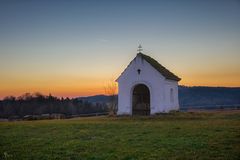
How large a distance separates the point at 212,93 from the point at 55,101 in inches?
1596

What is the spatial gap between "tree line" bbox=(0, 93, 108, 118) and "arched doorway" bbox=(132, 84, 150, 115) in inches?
1452

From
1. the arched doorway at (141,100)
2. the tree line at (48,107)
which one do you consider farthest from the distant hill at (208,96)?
the arched doorway at (141,100)

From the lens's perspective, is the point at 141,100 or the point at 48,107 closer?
the point at 141,100

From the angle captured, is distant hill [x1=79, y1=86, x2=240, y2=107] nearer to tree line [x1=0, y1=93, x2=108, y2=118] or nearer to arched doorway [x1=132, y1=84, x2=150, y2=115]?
tree line [x1=0, y1=93, x2=108, y2=118]

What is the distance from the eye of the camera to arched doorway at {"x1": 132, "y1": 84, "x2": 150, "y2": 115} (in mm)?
32094

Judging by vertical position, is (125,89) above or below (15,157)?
above

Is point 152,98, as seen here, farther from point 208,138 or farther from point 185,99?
point 185,99

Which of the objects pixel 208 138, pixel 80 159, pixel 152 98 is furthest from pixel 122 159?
pixel 152 98

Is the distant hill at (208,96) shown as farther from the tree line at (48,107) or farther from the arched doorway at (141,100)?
the arched doorway at (141,100)

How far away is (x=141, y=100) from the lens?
33.3 m

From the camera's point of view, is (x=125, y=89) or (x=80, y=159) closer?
(x=80, y=159)

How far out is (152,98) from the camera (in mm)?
29562

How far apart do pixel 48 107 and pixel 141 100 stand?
47.2 meters

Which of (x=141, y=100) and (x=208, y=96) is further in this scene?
(x=208, y=96)
